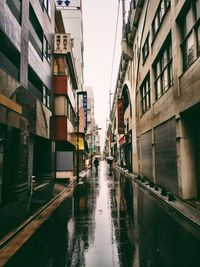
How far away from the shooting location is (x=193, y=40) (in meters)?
12.2

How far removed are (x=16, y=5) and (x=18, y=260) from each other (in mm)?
14587

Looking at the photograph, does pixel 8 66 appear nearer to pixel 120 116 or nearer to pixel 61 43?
pixel 61 43

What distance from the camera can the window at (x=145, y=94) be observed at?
24.3m

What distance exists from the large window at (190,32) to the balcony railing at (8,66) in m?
9.90

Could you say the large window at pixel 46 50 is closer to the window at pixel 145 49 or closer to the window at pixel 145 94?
the window at pixel 145 49

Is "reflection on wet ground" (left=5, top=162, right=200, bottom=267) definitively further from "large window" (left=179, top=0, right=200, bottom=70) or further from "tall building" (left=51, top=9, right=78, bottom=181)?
"tall building" (left=51, top=9, right=78, bottom=181)

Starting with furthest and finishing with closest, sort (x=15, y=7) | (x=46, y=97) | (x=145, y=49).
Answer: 1. (x=145, y=49)
2. (x=46, y=97)
3. (x=15, y=7)

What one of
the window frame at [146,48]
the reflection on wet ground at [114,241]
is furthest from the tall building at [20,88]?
the window frame at [146,48]

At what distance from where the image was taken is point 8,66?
44.8 ft

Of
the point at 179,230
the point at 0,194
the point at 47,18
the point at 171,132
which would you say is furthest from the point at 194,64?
the point at 47,18

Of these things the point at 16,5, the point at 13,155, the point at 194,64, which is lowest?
the point at 13,155

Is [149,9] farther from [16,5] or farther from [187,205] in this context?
[187,205]

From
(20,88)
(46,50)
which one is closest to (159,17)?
(46,50)

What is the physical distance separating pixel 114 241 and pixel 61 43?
21.7 m
